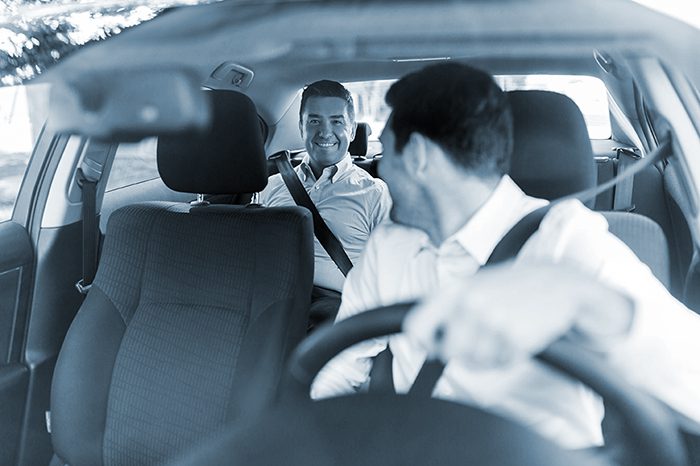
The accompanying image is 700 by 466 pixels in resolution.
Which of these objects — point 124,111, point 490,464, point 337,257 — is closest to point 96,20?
point 124,111

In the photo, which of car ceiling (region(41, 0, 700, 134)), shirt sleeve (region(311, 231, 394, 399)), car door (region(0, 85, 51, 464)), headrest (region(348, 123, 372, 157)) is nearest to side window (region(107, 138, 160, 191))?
car door (region(0, 85, 51, 464))

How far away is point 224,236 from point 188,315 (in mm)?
203

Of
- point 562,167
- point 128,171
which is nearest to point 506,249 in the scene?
point 562,167

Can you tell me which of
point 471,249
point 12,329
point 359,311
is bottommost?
point 12,329

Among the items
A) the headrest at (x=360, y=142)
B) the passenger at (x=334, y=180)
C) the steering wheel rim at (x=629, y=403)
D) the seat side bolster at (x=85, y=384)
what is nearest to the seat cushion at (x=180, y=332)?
the seat side bolster at (x=85, y=384)

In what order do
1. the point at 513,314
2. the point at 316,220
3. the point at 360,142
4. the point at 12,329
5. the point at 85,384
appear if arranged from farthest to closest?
the point at 360,142
the point at 316,220
the point at 12,329
the point at 85,384
the point at 513,314

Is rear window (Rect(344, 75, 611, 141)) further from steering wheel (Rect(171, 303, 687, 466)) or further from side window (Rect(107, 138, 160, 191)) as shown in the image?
side window (Rect(107, 138, 160, 191))

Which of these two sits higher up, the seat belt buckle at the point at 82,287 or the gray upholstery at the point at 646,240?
the gray upholstery at the point at 646,240

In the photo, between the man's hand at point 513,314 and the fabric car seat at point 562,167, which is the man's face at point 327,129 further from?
the man's hand at point 513,314

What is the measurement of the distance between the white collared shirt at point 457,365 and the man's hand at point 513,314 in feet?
0.27

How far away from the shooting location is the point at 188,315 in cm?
172

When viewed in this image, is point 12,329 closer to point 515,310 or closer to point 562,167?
point 562,167

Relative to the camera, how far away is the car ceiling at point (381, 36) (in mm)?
784

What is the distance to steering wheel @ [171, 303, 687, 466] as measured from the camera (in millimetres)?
761
